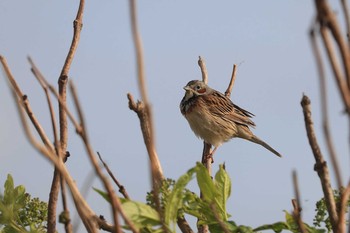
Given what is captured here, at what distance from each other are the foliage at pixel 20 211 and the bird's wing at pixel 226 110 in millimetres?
6840

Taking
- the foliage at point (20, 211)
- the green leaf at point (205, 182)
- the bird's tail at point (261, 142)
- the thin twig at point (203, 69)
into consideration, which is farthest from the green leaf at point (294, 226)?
the bird's tail at point (261, 142)

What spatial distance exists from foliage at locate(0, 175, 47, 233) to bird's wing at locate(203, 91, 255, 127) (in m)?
6.84

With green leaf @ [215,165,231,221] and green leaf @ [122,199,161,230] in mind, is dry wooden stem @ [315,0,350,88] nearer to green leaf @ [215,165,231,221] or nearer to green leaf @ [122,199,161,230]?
green leaf @ [122,199,161,230]

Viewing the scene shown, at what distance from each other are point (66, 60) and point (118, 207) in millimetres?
1042

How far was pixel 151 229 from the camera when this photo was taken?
1.52 metres

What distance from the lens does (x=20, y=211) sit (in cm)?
189

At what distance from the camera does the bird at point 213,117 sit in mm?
8531

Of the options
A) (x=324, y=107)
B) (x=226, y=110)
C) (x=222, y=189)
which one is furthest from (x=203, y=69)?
(x=226, y=110)

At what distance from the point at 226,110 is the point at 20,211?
724 centimetres

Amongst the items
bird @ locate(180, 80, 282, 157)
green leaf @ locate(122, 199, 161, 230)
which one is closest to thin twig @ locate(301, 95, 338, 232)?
green leaf @ locate(122, 199, 161, 230)

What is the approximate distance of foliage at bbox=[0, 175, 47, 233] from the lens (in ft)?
5.92

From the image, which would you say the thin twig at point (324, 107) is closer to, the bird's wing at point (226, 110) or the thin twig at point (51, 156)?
the thin twig at point (51, 156)

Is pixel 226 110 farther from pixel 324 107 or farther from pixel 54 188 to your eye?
pixel 324 107

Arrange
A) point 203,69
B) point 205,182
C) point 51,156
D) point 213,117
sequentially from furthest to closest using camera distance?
point 213,117 < point 203,69 < point 205,182 < point 51,156
